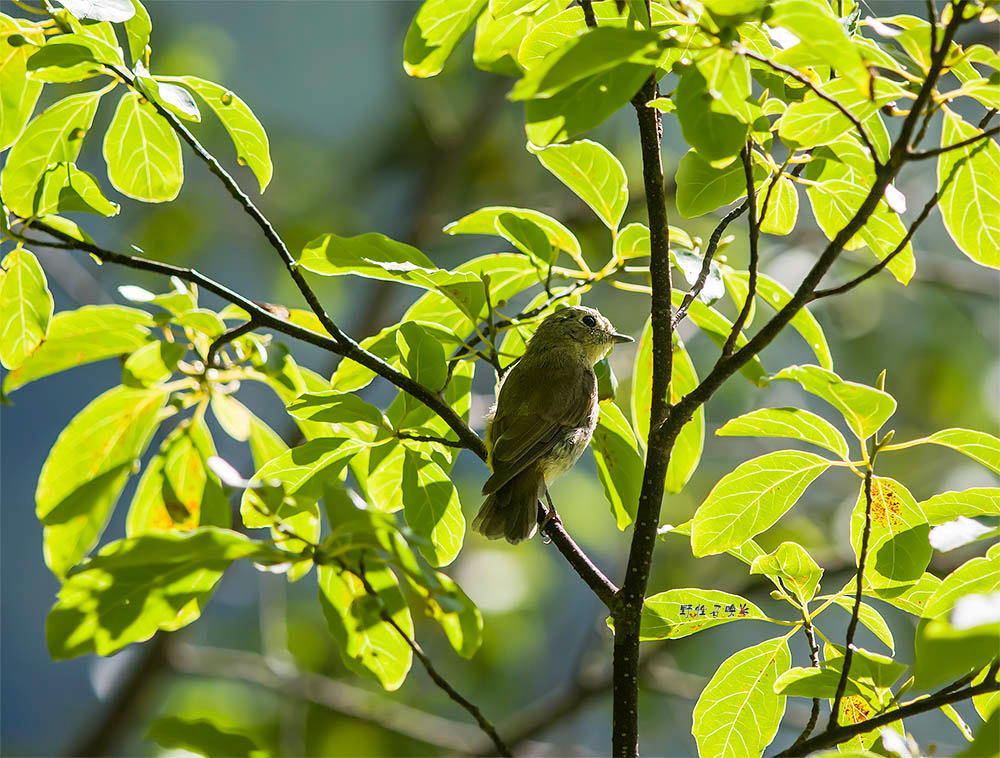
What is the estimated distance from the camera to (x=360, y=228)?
5.99m

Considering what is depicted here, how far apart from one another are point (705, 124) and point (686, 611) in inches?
28.1

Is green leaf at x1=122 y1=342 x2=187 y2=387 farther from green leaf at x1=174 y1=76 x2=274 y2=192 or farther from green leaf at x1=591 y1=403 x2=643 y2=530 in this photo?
green leaf at x1=591 y1=403 x2=643 y2=530

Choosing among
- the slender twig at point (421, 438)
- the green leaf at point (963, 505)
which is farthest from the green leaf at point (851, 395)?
the slender twig at point (421, 438)

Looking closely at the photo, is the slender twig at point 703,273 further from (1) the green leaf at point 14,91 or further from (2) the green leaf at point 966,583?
(1) the green leaf at point 14,91

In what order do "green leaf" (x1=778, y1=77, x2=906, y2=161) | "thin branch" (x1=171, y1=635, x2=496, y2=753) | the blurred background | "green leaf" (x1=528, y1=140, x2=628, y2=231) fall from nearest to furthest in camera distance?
"green leaf" (x1=778, y1=77, x2=906, y2=161) < "green leaf" (x1=528, y1=140, x2=628, y2=231) < "thin branch" (x1=171, y1=635, x2=496, y2=753) < the blurred background

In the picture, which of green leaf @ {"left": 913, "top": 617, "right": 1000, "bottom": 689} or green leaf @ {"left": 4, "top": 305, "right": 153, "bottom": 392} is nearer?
green leaf @ {"left": 913, "top": 617, "right": 1000, "bottom": 689}

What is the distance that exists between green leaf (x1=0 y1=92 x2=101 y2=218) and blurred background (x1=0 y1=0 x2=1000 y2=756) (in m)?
2.27

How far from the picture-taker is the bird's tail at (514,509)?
2.28m

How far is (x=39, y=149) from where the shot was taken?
156 cm

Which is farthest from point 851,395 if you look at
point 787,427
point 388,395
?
point 388,395

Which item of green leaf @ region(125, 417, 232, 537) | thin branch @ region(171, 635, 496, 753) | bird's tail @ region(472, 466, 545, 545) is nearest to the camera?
green leaf @ region(125, 417, 232, 537)

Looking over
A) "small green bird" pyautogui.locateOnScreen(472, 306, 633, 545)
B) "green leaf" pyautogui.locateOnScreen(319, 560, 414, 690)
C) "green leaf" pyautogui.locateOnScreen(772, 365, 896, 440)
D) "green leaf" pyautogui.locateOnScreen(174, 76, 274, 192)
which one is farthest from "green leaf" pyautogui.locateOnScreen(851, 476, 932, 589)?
"green leaf" pyautogui.locateOnScreen(174, 76, 274, 192)

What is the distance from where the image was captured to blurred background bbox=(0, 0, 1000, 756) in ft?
14.9

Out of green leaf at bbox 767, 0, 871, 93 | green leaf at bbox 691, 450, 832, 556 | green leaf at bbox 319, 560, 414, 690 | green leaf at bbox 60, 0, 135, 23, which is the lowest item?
green leaf at bbox 319, 560, 414, 690
